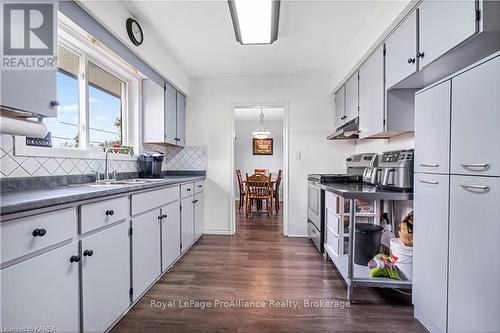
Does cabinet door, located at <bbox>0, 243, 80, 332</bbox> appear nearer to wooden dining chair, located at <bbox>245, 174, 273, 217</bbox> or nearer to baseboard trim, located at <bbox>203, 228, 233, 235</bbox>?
baseboard trim, located at <bbox>203, 228, 233, 235</bbox>

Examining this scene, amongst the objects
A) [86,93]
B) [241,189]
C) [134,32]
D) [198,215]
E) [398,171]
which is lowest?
[198,215]

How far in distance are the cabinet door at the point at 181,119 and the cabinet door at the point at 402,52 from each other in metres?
2.62

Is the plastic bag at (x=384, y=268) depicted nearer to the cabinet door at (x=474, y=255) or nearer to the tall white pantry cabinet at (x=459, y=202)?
the tall white pantry cabinet at (x=459, y=202)

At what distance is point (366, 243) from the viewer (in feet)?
6.71

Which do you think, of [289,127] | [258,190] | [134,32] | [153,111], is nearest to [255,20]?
[134,32]

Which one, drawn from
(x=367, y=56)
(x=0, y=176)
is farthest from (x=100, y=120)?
(x=367, y=56)

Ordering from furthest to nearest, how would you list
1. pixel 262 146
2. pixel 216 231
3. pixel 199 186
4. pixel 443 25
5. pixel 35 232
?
1. pixel 262 146
2. pixel 216 231
3. pixel 199 186
4. pixel 443 25
5. pixel 35 232

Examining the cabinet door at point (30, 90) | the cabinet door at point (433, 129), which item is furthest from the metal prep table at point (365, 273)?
the cabinet door at point (30, 90)

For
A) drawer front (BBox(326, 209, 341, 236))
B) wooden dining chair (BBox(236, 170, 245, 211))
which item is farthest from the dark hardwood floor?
wooden dining chair (BBox(236, 170, 245, 211))

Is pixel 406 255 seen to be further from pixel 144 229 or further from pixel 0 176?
pixel 0 176

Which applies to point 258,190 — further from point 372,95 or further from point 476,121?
point 476,121

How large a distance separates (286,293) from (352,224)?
0.77 meters

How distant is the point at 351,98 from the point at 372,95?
1.97ft

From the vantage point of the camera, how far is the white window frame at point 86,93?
167cm
